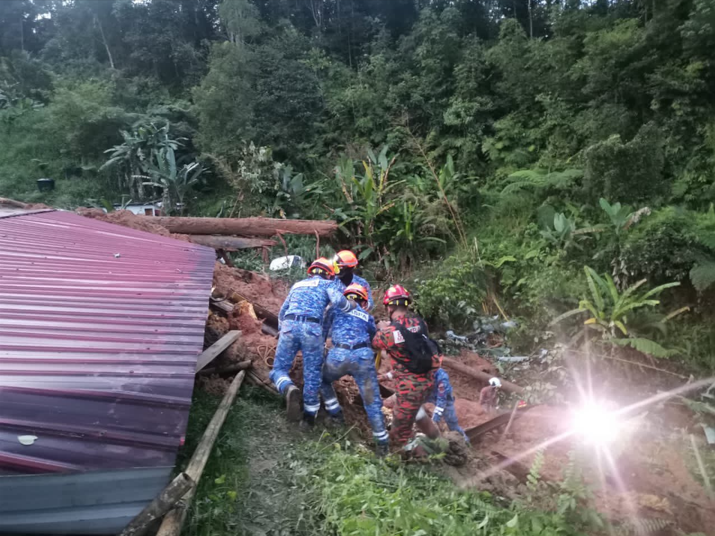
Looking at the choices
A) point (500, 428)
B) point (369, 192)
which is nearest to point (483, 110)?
point (369, 192)

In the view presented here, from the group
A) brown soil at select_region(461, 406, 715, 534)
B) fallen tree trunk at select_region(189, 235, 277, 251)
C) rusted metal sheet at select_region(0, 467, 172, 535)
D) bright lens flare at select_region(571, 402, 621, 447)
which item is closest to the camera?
rusted metal sheet at select_region(0, 467, 172, 535)

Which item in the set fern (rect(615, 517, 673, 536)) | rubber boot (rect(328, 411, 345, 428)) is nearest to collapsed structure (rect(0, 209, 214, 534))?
rubber boot (rect(328, 411, 345, 428))

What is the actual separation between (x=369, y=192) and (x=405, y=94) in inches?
249

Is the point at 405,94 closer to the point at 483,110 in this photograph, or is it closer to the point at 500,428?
the point at 483,110

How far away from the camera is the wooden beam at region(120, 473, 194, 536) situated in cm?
216

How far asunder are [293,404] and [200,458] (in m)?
1.33

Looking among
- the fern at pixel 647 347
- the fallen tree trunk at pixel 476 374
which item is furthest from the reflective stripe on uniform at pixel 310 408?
the fern at pixel 647 347

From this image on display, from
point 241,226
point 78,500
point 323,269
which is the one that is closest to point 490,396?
point 323,269

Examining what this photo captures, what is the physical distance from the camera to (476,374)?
769 cm

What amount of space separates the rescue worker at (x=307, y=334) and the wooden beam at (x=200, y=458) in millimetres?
475

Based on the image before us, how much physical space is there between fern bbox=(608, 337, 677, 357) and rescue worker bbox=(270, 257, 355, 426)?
4027 millimetres

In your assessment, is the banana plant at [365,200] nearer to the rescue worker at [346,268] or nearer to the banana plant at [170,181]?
the banana plant at [170,181]

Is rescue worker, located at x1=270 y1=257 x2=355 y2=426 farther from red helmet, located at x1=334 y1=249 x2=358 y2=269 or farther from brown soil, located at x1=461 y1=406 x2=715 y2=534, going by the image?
brown soil, located at x1=461 y1=406 x2=715 y2=534

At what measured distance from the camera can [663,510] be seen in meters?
4.32
